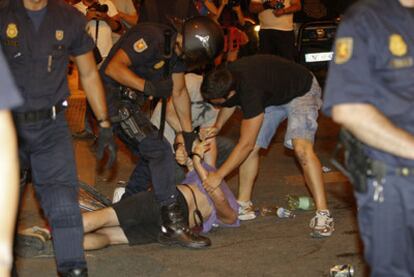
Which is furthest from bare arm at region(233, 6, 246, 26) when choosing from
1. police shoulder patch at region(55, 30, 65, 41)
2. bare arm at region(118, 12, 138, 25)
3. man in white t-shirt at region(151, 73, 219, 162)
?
police shoulder patch at region(55, 30, 65, 41)

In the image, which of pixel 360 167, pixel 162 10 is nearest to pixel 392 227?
pixel 360 167

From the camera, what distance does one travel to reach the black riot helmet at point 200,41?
21.1ft

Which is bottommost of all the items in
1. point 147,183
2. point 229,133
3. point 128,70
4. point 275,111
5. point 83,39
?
point 229,133

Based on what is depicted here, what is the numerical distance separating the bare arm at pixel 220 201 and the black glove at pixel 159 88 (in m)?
0.56

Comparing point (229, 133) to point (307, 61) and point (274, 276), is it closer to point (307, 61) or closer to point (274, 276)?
point (307, 61)

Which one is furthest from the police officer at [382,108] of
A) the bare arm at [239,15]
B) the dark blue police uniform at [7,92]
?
the bare arm at [239,15]

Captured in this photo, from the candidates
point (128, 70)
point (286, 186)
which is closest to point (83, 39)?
point (128, 70)

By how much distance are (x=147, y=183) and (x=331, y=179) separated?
2.12 metres

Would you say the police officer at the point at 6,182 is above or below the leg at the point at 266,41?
above

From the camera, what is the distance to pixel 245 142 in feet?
22.1

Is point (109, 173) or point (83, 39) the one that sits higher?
point (83, 39)

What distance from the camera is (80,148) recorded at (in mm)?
9945

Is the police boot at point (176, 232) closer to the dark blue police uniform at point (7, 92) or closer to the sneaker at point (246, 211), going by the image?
the sneaker at point (246, 211)

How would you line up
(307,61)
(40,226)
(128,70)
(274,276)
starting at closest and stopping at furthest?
(274,276)
(128,70)
(40,226)
(307,61)
